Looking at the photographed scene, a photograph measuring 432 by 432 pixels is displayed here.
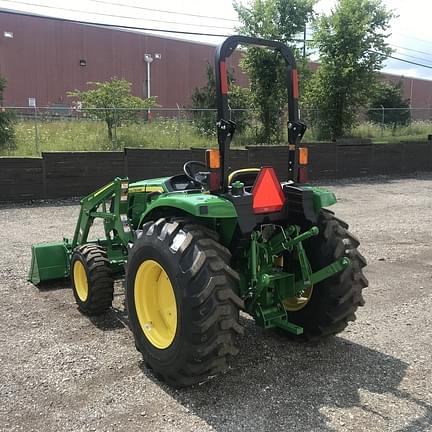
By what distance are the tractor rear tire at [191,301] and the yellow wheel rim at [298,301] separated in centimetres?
99

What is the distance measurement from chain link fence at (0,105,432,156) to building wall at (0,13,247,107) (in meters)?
12.2

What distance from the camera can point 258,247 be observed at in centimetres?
375

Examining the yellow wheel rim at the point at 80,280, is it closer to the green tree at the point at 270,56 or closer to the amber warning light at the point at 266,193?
the amber warning light at the point at 266,193

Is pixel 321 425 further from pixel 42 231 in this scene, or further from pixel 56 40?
pixel 56 40

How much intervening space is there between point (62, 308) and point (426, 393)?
3.32 metres

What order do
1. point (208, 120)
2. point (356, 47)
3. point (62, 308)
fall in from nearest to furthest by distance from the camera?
point (62, 308) < point (208, 120) < point (356, 47)

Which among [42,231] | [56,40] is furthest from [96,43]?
[42,231]

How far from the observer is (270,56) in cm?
1808

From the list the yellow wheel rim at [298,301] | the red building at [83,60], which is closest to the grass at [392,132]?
the red building at [83,60]

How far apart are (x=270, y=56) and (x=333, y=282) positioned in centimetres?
1552

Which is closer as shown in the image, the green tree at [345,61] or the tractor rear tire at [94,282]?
the tractor rear tire at [94,282]

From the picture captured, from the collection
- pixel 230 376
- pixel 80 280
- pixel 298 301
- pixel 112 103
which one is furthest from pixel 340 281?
pixel 112 103

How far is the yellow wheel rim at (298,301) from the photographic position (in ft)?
13.4

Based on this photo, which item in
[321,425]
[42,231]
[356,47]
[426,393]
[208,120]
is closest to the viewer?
[321,425]
